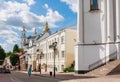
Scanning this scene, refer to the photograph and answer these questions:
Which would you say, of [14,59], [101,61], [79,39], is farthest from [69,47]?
[14,59]

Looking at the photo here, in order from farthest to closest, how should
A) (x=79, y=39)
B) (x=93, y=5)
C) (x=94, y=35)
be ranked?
(x=93, y=5), (x=94, y=35), (x=79, y=39)

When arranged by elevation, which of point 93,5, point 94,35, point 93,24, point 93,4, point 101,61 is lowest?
point 101,61

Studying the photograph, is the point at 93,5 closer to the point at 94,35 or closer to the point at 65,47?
the point at 94,35

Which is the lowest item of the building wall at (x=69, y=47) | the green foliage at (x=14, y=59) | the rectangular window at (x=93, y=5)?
the green foliage at (x=14, y=59)

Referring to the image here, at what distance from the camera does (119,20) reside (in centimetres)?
5056

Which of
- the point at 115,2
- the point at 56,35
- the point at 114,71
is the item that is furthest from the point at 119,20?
the point at 56,35

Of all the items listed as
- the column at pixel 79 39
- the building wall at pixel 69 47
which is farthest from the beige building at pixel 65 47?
the column at pixel 79 39

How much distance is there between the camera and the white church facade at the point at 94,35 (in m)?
51.7

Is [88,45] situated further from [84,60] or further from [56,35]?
[56,35]

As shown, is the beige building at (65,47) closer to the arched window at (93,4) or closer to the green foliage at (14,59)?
the arched window at (93,4)

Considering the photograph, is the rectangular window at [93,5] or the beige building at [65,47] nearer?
the rectangular window at [93,5]

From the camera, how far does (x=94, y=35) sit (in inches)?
2135

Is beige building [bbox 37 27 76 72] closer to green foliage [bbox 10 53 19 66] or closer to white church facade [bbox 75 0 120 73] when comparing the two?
white church facade [bbox 75 0 120 73]

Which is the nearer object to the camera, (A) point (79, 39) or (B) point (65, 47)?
(A) point (79, 39)
